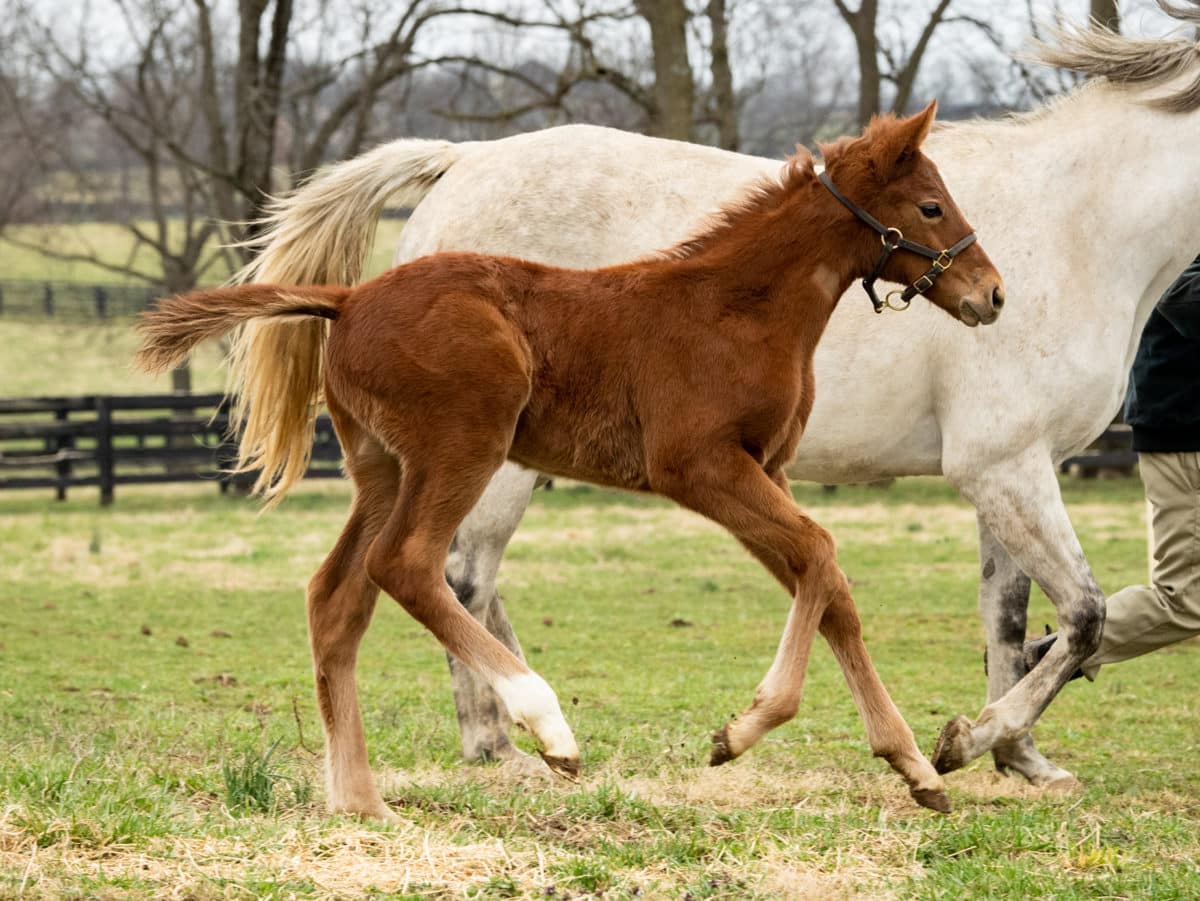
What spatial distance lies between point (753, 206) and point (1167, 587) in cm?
241

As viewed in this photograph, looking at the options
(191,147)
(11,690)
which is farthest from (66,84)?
(11,690)

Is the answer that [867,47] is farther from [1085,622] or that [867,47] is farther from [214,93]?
[1085,622]

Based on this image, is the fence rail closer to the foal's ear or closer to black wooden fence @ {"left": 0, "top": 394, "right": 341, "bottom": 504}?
black wooden fence @ {"left": 0, "top": 394, "right": 341, "bottom": 504}

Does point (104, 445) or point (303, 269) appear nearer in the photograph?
point (303, 269)

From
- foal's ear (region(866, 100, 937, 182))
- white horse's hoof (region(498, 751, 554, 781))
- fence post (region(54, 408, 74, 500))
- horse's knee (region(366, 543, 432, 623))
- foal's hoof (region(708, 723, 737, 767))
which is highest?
foal's ear (region(866, 100, 937, 182))

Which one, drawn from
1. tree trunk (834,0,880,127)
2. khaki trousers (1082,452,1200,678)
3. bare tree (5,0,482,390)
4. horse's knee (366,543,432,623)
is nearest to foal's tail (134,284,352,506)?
horse's knee (366,543,432,623)

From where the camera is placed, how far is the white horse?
5016mm

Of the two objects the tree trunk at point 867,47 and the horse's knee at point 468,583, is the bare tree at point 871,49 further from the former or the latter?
the horse's knee at point 468,583

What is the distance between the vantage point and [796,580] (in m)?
3.73

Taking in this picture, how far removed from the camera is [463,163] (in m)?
5.88

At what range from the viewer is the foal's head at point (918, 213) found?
3807 mm

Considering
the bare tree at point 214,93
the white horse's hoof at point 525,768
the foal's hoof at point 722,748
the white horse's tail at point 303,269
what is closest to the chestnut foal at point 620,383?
the foal's hoof at point 722,748

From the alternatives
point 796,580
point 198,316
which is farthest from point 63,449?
point 796,580

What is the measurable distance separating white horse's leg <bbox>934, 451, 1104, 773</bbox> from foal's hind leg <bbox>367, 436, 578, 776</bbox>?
81.1 inches
